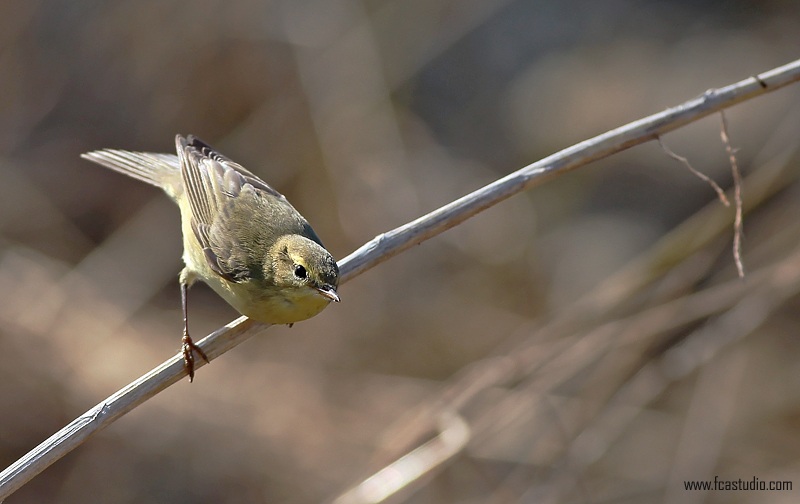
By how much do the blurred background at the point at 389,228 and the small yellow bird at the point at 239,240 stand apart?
1.83 m

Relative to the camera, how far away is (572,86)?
8.58 metres

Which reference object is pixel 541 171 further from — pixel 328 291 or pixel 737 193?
pixel 328 291

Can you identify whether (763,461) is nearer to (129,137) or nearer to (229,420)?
(229,420)

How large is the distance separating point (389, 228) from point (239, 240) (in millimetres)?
3318

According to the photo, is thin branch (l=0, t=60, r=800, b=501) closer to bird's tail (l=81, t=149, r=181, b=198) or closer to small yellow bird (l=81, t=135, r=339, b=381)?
small yellow bird (l=81, t=135, r=339, b=381)

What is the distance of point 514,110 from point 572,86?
2.11 ft

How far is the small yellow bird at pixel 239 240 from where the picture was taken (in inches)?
161

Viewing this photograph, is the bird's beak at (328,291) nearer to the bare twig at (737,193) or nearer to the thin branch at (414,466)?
the thin branch at (414,466)

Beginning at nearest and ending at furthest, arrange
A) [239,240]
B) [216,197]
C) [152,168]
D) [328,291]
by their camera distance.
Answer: [328,291] → [239,240] → [216,197] → [152,168]

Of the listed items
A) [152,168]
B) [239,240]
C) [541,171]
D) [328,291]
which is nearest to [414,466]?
[328,291]

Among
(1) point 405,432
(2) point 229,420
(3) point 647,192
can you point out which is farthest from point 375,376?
(3) point 647,192

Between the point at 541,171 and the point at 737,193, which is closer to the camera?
the point at 737,193

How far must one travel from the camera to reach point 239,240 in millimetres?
4633

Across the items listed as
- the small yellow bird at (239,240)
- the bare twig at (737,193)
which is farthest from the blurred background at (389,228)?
the small yellow bird at (239,240)
